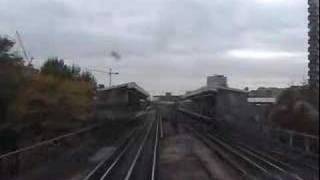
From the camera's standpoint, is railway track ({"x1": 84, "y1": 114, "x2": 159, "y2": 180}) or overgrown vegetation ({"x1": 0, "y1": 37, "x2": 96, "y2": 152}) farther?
overgrown vegetation ({"x1": 0, "y1": 37, "x2": 96, "y2": 152})

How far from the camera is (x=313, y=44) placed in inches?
587

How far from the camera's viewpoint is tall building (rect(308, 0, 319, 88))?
14418mm

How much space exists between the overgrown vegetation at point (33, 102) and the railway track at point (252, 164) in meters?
9.77

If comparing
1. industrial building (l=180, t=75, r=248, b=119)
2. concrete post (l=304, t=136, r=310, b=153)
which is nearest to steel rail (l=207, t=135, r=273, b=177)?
concrete post (l=304, t=136, r=310, b=153)

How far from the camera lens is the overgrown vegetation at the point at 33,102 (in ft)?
133

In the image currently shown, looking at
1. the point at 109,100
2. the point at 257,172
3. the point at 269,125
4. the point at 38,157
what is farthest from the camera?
the point at 109,100

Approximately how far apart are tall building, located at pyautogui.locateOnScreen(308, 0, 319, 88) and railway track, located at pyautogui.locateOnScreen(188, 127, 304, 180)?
11.9 m

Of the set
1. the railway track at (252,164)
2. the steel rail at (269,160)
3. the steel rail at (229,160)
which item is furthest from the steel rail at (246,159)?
the steel rail at (229,160)

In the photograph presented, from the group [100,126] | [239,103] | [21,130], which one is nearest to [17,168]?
[21,130]

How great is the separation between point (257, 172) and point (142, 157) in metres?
13.5

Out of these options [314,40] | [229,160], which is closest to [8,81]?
[229,160]

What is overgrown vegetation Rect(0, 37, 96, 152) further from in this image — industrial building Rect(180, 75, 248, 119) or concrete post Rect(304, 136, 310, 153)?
industrial building Rect(180, 75, 248, 119)

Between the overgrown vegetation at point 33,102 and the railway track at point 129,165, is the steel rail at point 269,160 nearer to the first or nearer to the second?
the railway track at point 129,165

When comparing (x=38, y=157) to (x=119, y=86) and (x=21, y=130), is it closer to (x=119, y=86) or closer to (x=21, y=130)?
(x=21, y=130)
